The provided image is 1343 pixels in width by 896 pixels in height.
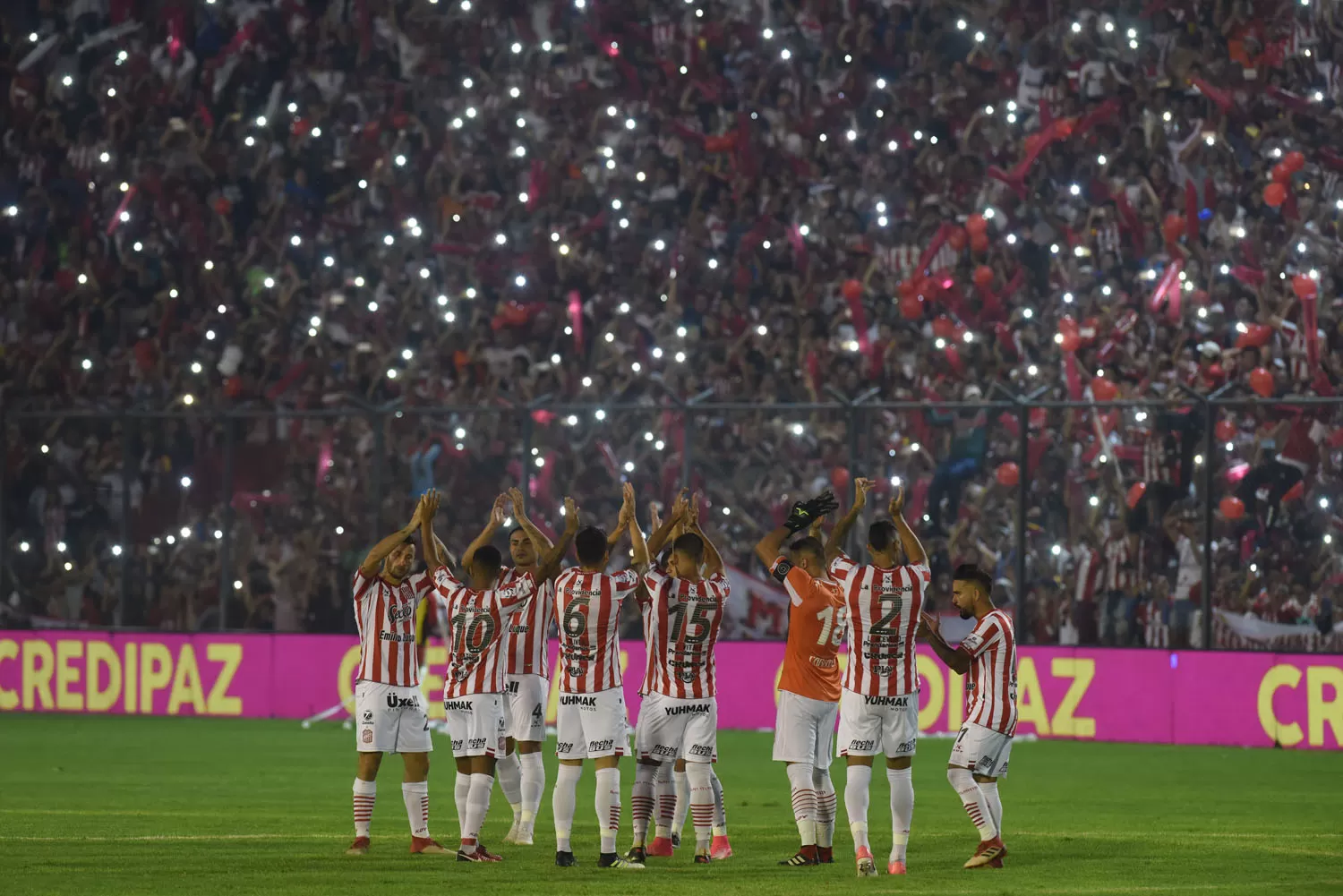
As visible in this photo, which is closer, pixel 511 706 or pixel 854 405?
pixel 511 706

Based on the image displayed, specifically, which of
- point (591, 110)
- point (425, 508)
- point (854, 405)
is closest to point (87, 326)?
point (591, 110)

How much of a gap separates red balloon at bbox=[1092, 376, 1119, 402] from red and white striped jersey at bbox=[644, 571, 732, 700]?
12231 millimetres

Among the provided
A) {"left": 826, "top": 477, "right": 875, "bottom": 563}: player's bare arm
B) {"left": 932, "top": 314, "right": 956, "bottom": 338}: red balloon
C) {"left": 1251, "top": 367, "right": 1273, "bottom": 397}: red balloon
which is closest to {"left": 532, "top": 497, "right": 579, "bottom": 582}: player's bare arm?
{"left": 826, "top": 477, "right": 875, "bottom": 563}: player's bare arm

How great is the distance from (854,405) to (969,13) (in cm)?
819

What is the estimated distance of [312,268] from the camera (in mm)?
29109

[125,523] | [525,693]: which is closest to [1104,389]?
[125,523]

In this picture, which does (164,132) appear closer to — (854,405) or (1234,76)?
(854,405)

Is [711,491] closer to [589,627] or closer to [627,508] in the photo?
[627,508]

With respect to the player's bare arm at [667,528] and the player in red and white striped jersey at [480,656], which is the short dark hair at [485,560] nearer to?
the player in red and white striped jersey at [480,656]

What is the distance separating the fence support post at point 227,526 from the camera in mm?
24281

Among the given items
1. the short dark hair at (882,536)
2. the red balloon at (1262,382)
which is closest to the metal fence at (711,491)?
the red balloon at (1262,382)

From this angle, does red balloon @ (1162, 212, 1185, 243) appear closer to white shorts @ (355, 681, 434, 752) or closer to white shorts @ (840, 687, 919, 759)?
white shorts @ (840, 687, 919, 759)

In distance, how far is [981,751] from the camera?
37.4 feet

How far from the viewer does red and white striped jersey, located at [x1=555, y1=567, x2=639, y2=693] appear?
38.1ft
